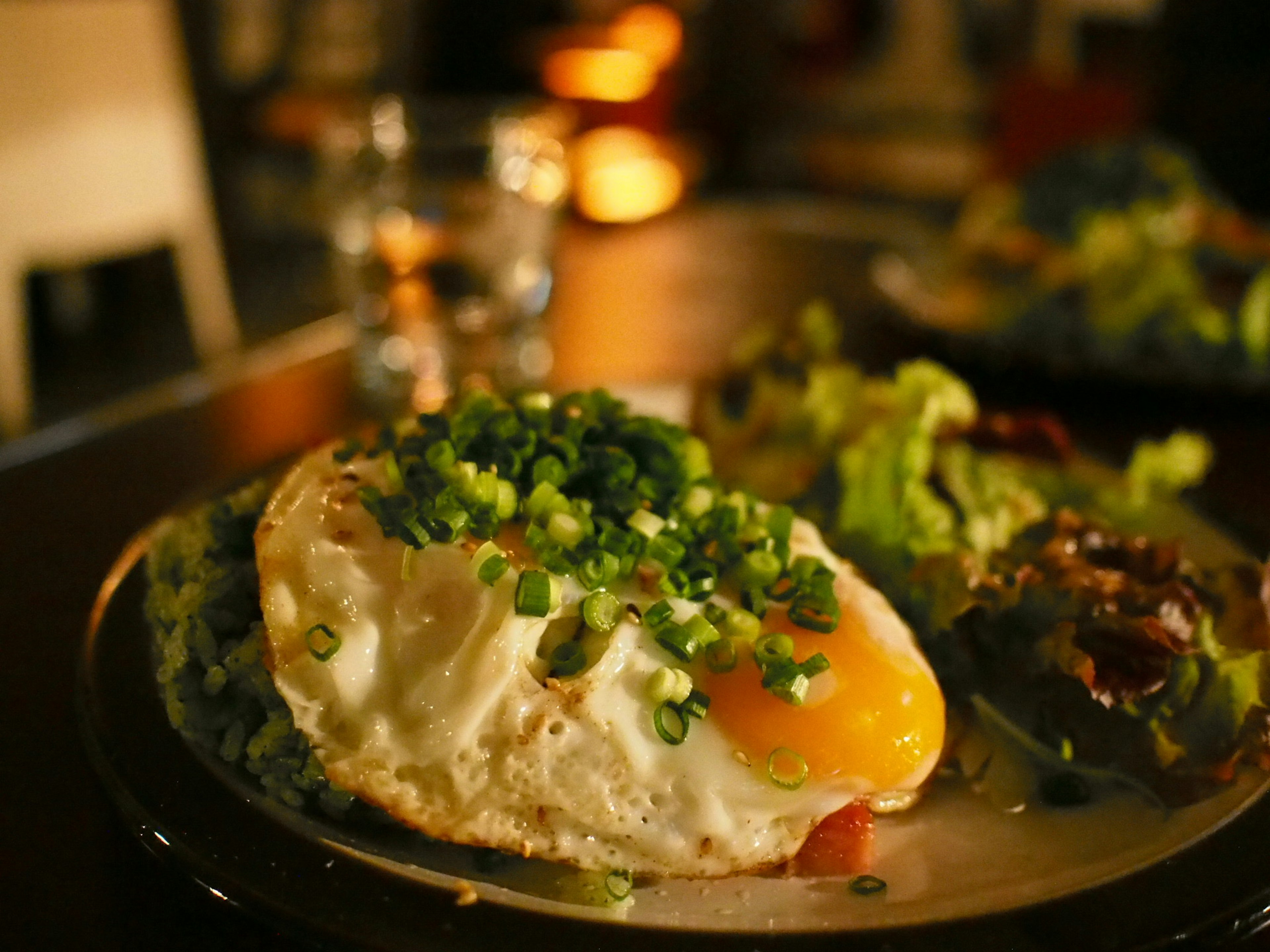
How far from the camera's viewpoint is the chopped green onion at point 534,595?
117cm

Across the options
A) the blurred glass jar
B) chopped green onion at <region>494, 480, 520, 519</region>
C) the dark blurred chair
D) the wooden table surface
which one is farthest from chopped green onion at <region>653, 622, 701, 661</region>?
the dark blurred chair

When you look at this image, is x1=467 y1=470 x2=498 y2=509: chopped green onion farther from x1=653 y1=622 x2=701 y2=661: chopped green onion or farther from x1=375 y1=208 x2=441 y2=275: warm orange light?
x1=375 y1=208 x2=441 y2=275: warm orange light

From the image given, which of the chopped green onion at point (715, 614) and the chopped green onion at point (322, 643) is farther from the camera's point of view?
the chopped green onion at point (715, 614)

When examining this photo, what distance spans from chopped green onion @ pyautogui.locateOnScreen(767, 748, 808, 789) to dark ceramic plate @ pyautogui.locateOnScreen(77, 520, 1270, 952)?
0.10 m

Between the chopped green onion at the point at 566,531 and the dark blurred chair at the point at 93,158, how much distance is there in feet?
9.93

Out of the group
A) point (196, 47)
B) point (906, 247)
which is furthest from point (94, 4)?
point (906, 247)

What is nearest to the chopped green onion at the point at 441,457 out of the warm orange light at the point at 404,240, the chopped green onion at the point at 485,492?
the chopped green onion at the point at 485,492

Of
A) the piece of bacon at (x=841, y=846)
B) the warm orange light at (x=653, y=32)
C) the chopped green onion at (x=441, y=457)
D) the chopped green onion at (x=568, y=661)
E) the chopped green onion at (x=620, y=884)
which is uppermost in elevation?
the chopped green onion at (x=441, y=457)

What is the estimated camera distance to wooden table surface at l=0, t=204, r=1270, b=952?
1.13 meters

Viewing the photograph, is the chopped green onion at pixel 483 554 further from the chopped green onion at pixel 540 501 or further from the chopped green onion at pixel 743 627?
the chopped green onion at pixel 743 627

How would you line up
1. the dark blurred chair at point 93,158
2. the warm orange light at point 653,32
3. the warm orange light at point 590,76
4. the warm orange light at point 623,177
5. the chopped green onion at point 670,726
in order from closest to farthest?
the chopped green onion at point 670,726 < the dark blurred chair at point 93,158 < the warm orange light at point 623,177 < the warm orange light at point 590,76 < the warm orange light at point 653,32

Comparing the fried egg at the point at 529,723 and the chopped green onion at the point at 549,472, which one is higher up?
Result: the chopped green onion at the point at 549,472

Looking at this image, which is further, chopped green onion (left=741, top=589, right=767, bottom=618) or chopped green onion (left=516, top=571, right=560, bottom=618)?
chopped green onion (left=741, top=589, right=767, bottom=618)

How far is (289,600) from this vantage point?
1.20 metres
